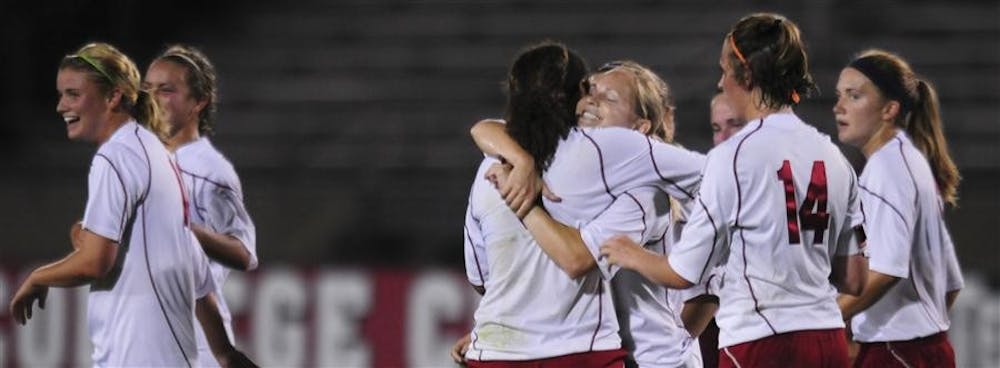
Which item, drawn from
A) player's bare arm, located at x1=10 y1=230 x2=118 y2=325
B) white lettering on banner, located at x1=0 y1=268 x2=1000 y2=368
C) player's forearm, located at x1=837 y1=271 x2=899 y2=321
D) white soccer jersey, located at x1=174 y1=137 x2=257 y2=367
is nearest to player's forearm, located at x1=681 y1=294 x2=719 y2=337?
player's forearm, located at x1=837 y1=271 x2=899 y2=321

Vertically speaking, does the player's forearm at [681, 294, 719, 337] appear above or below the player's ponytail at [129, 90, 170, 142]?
below

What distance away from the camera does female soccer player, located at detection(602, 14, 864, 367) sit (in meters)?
4.27

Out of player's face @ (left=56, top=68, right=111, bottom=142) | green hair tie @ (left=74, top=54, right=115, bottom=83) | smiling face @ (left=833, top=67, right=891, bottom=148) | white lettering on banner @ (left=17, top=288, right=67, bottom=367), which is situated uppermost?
green hair tie @ (left=74, top=54, right=115, bottom=83)

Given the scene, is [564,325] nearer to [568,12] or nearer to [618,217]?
[618,217]

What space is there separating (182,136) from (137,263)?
113 centimetres

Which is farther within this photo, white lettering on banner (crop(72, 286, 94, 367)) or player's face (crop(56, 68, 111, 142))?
white lettering on banner (crop(72, 286, 94, 367))

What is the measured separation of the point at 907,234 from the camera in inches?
208

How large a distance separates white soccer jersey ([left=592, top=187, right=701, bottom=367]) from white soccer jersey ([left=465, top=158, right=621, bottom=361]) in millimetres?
106

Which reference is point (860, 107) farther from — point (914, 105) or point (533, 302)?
point (533, 302)

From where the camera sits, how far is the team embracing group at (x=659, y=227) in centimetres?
429

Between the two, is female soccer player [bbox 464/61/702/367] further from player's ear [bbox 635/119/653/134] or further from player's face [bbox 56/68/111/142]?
player's face [bbox 56/68/111/142]

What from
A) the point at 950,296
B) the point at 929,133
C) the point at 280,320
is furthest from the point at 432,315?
the point at 929,133

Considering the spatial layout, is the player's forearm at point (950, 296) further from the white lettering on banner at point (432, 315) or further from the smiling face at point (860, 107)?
the white lettering on banner at point (432, 315)

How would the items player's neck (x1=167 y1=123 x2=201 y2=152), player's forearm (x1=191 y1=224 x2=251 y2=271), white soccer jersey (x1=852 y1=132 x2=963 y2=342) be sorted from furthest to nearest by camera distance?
player's neck (x1=167 y1=123 x2=201 y2=152) → player's forearm (x1=191 y1=224 x2=251 y2=271) → white soccer jersey (x1=852 y1=132 x2=963 y2=342)
